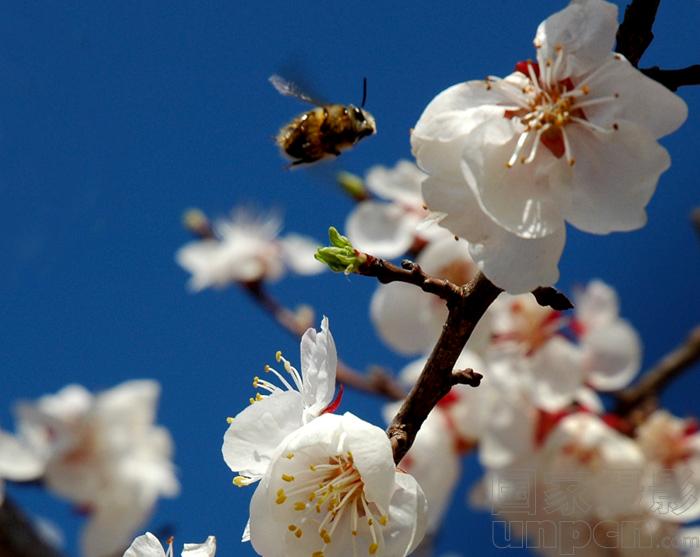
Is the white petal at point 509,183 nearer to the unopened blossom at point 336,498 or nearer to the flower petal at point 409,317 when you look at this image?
the unopened blossom at point 336,498

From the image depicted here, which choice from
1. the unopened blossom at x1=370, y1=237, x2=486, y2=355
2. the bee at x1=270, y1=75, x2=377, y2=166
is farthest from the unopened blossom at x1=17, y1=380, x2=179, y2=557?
the bee at x1=270, y1=75, x2=377, y2=166

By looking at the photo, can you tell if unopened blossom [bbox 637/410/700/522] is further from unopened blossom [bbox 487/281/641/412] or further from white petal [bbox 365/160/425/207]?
white petal [bbox 365/160/425/207]

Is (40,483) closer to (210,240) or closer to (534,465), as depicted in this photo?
(210,240)

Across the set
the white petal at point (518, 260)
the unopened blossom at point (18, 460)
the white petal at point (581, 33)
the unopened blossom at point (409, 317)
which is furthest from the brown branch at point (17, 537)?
the white petal at point (581, 33)

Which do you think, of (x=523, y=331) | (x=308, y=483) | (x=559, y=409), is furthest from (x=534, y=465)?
(x=308, y=483)

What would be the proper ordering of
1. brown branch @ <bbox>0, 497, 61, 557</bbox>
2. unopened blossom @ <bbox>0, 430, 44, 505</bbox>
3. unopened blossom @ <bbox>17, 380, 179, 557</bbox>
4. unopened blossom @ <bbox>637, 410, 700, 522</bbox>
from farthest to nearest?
unopened blossom @ <bbox>17, 380, 179, 557</bbox> → unopened blossom @ <bbox>0, 430, 44, 505</bbox> → unopened blossom @ <bbox>637, 410, 700, 522</bbox> → brown branch @ <bbox>0, 497, 61, 557</bbox>

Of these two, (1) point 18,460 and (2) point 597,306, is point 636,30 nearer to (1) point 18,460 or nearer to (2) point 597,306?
(2) point 597,306
